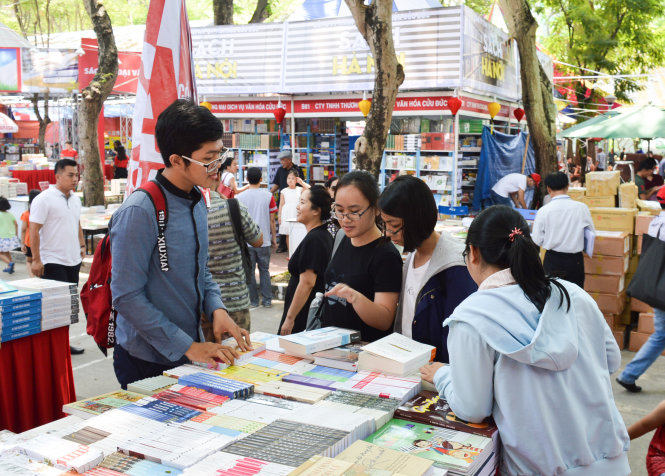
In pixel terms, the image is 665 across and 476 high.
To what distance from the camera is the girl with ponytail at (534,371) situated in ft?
6.03

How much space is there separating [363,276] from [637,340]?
15.8ft

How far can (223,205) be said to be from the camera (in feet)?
14.9

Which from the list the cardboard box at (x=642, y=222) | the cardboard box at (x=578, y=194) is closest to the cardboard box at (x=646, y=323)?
the cardboard box at (x=642, y=222)

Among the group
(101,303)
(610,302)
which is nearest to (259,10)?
(610,302)

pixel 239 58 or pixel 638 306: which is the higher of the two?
pixel 239 58

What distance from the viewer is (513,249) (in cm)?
199

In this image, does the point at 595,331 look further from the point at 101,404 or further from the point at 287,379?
the point at 101,404

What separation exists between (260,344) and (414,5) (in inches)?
466

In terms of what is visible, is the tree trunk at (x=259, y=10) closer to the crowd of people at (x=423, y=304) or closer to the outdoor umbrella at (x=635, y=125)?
the outdoor umbrella at (x=635, y=125)

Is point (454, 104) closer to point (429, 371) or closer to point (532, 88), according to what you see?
point (532, 88)

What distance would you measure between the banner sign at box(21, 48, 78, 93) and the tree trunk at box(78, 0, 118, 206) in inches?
214

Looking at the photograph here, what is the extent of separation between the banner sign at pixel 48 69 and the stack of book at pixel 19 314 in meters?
14.6

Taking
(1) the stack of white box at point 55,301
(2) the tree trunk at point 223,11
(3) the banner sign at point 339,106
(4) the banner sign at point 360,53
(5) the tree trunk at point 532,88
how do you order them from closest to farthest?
(1) the stack of white box at point 55,301
(4) the banner sign at point 360,53
(3) the banner sign at point 339,106
(5) the tree trunk at point 532,88
(2) the tree trunk at point 223,11

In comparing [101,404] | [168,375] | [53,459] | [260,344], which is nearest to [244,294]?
[260,344]
